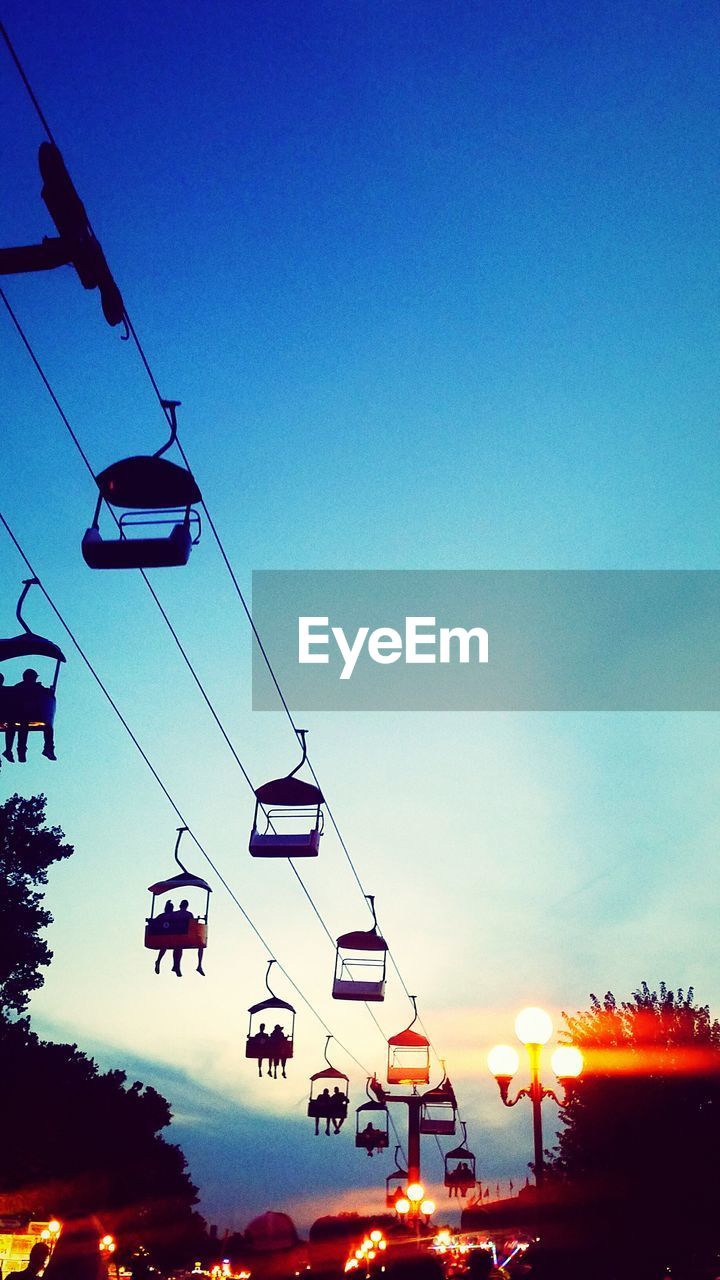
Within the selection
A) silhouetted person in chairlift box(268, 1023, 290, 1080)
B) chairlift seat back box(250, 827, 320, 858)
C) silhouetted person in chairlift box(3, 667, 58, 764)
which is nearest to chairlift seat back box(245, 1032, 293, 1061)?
silhouetted person in chairlift box(268, 1023, 290, 1080)

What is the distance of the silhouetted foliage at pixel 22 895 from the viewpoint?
42031 mm

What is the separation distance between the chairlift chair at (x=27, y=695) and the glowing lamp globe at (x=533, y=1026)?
6165 mm

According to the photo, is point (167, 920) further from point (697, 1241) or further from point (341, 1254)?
point (697, 1241)

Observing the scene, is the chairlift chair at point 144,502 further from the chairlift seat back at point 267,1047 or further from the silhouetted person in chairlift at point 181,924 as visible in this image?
the chairlift seat back at point 267,1047

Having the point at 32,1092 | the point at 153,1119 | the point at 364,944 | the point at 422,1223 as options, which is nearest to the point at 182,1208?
the point at 153,1119

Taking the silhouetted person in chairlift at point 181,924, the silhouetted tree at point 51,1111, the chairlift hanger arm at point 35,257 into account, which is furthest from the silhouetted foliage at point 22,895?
the chairlift hanger arm at point 35,257

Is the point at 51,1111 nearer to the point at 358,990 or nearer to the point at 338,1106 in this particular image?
the point at 338,1106

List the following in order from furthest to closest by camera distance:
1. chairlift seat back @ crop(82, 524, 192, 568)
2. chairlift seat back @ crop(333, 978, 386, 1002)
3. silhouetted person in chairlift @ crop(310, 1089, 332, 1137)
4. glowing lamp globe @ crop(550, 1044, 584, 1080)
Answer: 1. silhouetted person in chairlift @ crop(310, 1089, 332, 1137)
2. chairlift seat back @ crop(333, 978, 386, 1002)
3. glowing lamp globe @ crop(550, 1044, 584, 1080)
4. chairlift seat back @ crop(82, 524, 192, 568)

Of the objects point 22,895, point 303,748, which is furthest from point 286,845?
point 22,895

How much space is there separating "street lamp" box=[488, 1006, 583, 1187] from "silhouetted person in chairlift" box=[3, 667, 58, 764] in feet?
20.4

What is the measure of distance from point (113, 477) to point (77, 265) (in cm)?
322

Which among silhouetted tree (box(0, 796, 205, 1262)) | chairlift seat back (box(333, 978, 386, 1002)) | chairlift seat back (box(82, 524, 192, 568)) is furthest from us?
silhouetted tree (box(0, 796, 205, 1262))

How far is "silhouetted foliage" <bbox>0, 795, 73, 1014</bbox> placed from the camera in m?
42.0

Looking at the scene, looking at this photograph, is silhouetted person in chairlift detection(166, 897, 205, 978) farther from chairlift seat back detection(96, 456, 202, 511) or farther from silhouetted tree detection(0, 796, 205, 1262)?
silhouetted tree detection(0, 796, 205, 1262)
